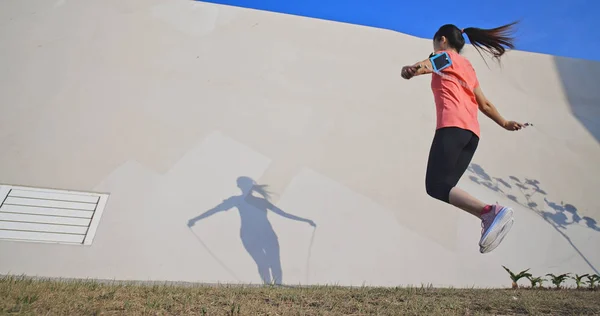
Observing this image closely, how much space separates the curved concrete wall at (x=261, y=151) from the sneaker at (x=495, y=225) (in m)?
2.52

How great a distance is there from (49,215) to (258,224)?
190 cm

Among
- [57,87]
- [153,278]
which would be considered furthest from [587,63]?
[57,87]

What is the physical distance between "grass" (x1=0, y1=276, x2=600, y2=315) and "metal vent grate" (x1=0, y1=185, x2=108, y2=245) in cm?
185

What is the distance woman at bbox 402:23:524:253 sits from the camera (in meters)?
2.20

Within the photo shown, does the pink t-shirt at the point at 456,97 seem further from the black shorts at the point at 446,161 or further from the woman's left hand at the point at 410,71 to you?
the woman's left hand at the point at 410,71

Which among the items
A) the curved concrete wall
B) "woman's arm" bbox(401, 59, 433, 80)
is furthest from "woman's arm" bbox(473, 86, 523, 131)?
the curved concrete wall

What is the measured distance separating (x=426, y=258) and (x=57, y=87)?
4337mm

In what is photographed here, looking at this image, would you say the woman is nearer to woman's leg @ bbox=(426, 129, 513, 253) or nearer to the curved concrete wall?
woman's leg @ bbox=(426, 129, 513, 253)

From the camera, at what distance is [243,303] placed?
85.2 inches

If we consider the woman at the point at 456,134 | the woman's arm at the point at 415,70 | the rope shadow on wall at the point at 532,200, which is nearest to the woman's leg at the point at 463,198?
the woman at the point at 456,134

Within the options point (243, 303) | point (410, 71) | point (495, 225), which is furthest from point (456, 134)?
point (243, 303)

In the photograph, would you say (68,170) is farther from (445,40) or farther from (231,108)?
(445,40)

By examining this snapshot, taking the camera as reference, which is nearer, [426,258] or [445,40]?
[445,40]

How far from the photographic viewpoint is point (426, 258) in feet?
15.9
